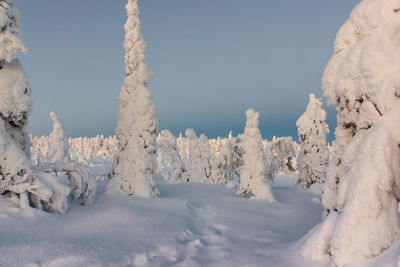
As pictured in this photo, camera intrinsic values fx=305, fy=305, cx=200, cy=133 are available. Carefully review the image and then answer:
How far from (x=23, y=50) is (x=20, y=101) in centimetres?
155

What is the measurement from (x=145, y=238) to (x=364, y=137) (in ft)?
18.2

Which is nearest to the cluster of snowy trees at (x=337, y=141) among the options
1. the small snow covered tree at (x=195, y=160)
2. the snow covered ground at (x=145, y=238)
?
the snow covered ground at (x=145, y=238)

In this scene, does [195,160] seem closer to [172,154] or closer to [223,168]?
[223,168]

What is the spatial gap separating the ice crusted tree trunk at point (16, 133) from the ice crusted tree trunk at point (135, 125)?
6393mm

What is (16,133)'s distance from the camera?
10.0m

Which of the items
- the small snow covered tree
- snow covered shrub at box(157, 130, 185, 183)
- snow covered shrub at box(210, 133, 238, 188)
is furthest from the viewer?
snow covered shrub at box(157, 130, 185, 183)

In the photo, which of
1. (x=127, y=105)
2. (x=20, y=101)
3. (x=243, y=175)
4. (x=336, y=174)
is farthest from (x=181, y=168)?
(x=336, y=174)

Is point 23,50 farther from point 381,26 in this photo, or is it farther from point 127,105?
point 381,26

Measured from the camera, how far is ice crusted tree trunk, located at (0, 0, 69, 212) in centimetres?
841

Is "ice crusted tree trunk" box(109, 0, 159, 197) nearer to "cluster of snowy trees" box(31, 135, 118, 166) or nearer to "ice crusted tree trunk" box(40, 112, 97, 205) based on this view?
"ice crusted tree trunk" box(40, 112, 97, 205)

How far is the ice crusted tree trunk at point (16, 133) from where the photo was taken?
841 centimetres

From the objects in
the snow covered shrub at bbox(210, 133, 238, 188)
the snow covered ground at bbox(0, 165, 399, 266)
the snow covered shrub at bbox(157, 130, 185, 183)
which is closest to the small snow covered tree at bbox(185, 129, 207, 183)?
the snow covered shrub at bbox(210, 133, 238, 188)

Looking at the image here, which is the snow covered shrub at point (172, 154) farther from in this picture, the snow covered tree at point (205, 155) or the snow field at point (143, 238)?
the snow field at point (143, 238)

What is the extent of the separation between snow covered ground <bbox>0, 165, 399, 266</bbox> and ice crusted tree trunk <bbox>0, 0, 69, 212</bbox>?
1.75 ft
